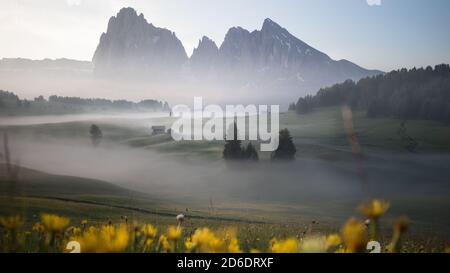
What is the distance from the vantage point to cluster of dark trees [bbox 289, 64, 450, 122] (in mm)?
114312

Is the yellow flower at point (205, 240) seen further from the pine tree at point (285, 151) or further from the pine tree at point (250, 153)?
A: the pine tree at point (285, 151)

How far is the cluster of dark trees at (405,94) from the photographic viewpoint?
375ft

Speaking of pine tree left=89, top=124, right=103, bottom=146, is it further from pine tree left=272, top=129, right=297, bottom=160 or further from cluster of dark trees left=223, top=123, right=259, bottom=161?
pine tree left=272, top=129, right=297, bottom=160

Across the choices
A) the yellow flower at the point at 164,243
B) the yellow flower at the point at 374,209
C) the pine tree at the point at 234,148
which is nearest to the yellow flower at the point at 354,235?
the yellow flower at the point at 374,209

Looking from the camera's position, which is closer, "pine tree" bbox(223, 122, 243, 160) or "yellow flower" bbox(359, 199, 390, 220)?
"yellow flower" bbox(359, 199, 390, 220)

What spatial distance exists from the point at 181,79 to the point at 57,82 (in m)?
180

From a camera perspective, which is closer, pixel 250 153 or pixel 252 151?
pixel 250 153

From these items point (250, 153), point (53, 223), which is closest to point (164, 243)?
point (53, 223)

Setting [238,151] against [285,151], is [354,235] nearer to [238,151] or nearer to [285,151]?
[238,151]

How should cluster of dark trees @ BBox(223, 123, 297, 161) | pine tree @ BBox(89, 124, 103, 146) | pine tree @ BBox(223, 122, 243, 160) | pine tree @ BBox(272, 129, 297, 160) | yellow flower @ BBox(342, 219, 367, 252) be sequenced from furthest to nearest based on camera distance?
pine tree @ BBox(89, 124, 103, 146)
pine tree @ BBox(272, 129, 297, 160)
pine tree @ BBox(223, 122, 243, 160)
cluster of dark trees @ BBox(223, 123, 297, 161)
yellow flower @ BBox(342, 219, 367, 252)

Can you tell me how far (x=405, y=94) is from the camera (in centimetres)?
12200

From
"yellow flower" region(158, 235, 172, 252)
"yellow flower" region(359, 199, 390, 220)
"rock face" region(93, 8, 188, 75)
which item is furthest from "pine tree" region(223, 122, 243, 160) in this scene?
"yellow flower" region(359, 199, 390, 220)

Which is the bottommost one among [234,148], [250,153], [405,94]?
[250,153]
